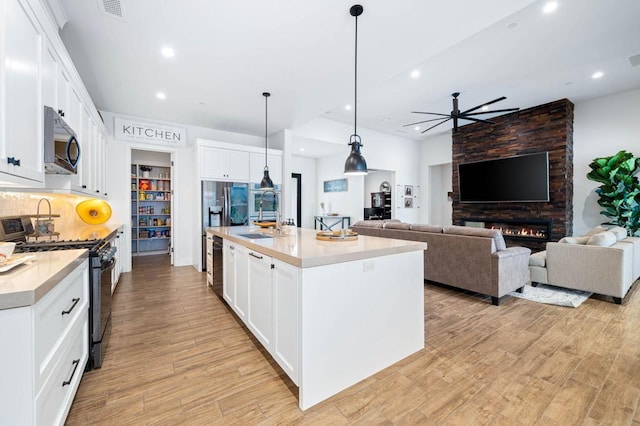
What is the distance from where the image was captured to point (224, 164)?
528 cm

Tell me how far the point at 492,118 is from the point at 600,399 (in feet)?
21.4

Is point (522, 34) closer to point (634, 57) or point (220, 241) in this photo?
point (634, 57)

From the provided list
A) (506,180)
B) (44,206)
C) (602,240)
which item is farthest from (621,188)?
(44,206)

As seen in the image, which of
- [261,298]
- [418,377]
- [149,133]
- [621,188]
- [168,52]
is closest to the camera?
[418,377]

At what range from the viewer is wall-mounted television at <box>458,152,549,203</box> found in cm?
586

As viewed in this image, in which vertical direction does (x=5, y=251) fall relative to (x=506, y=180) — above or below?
below

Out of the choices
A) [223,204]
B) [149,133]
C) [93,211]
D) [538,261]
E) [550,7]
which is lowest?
[538,261]

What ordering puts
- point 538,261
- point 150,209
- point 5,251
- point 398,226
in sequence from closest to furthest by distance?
point 5,251 < point 538,261 < point 398,226 < point 150,209

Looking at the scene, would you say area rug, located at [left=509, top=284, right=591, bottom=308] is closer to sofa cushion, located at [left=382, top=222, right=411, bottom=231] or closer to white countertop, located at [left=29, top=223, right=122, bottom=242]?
sofa cushion, located at [left=382, top=222, right=411, bottom=231]

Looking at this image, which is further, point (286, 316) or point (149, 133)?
point (149, 133)

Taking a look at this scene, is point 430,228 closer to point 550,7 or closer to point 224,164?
point 550,7

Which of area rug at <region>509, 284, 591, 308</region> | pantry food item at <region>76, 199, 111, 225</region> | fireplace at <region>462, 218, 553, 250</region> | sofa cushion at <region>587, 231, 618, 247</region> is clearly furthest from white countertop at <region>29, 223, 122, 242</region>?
fireplace at <region>462, 218, 553, 250</region>

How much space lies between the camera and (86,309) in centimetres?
189

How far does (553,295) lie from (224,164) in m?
5.53
